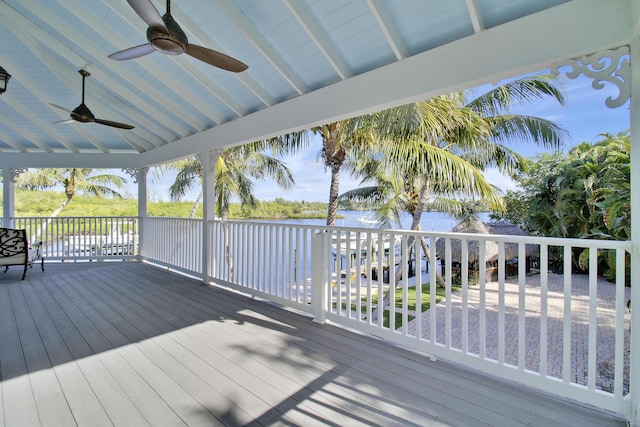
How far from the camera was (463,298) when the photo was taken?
2574 millimetres

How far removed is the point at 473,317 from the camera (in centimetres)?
686

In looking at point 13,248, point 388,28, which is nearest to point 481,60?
point 388,28

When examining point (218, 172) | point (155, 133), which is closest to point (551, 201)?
point (218, 172)

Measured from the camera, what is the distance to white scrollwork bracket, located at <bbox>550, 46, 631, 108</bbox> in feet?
6.33

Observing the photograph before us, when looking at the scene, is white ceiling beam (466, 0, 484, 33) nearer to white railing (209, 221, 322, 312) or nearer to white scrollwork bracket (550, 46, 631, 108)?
white scrollwork bracket (550, 46, 631, 108)

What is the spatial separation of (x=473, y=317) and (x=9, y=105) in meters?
9.53

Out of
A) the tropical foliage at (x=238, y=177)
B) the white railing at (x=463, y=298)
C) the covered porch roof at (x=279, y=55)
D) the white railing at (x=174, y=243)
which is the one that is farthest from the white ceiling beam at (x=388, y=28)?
the tropical foliage at (x=238, y=177)

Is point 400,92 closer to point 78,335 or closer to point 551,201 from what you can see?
point 78,335

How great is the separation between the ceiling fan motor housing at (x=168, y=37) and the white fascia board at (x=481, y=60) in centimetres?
148

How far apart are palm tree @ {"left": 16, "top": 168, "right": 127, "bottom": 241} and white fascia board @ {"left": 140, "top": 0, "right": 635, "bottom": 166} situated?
63.7 feet

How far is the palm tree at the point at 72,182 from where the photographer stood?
60.5ft

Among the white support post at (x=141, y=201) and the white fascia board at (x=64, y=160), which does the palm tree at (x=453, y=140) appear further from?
the white fascia board at (x=64, y=160)

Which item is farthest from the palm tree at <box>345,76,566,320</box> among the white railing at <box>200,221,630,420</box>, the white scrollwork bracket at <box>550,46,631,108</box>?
A: the white scrollwork bracket at <box>550,46,631,108</box>

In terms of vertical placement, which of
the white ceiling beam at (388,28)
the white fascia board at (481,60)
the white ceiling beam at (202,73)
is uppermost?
the white ceiling beam at (202,73)
